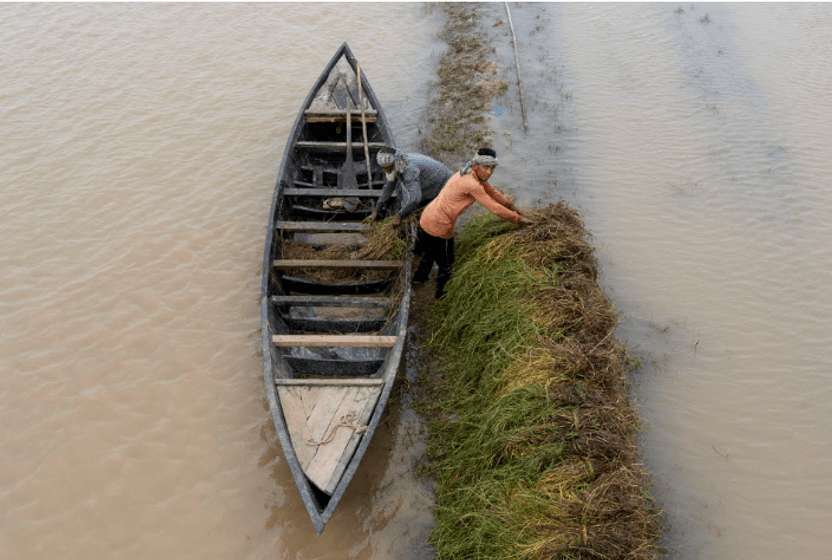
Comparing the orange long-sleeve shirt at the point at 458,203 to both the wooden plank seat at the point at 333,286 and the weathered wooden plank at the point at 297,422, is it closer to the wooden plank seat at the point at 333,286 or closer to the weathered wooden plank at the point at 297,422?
the wooden plank seat at the point at 333,286

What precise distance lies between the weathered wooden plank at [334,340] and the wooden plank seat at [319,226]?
1632 millimetres

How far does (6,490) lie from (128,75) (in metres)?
8.31

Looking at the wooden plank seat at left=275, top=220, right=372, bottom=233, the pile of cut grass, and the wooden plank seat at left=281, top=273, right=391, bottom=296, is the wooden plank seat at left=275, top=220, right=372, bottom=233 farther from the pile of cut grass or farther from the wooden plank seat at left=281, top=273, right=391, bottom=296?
the pile of cut grass

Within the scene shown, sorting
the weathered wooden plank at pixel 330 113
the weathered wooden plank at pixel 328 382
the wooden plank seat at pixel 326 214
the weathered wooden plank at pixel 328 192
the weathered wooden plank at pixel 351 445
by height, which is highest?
the weathered wooden plank at pixel 330 113

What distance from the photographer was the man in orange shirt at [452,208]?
5.12 metres

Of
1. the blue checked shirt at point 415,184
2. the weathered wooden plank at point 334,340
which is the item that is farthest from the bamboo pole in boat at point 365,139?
the weathered wooden plank at point 334,340

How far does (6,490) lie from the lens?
4.72 m

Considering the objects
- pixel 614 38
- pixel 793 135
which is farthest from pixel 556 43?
pixel 793 135

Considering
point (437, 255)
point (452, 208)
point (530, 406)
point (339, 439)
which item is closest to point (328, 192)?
point (437, 255)

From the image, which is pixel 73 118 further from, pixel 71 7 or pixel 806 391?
pixel 806 391

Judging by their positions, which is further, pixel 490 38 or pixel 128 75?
pixel 490 38

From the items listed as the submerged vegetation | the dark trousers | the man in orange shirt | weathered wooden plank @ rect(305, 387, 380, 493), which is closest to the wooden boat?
weathered wooden plank @ rect(305, 387, 380, 493)

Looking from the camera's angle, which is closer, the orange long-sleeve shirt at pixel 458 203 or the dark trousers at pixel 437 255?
the orange long-sleeve shirt at pixel 458 203

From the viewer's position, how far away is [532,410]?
419 cm
